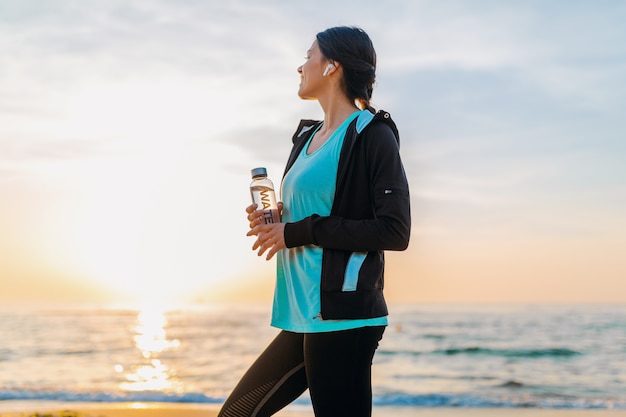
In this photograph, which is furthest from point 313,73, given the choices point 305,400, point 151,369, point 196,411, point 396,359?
point 396,359

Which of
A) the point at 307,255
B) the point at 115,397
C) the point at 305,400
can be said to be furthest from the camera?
the point at 115,397

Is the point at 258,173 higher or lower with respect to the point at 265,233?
higher

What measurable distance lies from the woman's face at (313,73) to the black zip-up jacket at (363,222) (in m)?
0.24

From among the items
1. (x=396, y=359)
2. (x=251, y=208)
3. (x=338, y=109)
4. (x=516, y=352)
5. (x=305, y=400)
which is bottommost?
(x=305, y=400)

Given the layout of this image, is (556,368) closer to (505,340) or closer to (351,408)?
(505,340)

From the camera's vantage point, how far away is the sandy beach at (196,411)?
24.4 feet

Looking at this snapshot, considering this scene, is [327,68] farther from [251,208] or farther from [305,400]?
[305,400]

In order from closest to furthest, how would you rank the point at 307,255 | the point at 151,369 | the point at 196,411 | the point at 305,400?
the point at 307,255 → the point at 196,411 → the point at 305,400 → the point at 151,369

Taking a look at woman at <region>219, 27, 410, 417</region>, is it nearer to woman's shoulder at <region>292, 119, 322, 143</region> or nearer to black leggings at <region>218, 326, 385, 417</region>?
black leggings at <region>218, 326, 385, 417</region>

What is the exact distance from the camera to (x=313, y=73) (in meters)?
2.36

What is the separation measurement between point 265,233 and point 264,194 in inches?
5.2

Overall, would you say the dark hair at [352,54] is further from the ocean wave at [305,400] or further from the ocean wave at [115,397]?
the ocean wave at [115,397]

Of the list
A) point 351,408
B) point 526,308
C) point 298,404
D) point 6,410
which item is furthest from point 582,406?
point 526,308

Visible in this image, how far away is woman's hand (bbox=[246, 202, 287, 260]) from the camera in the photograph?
7.21 feet
